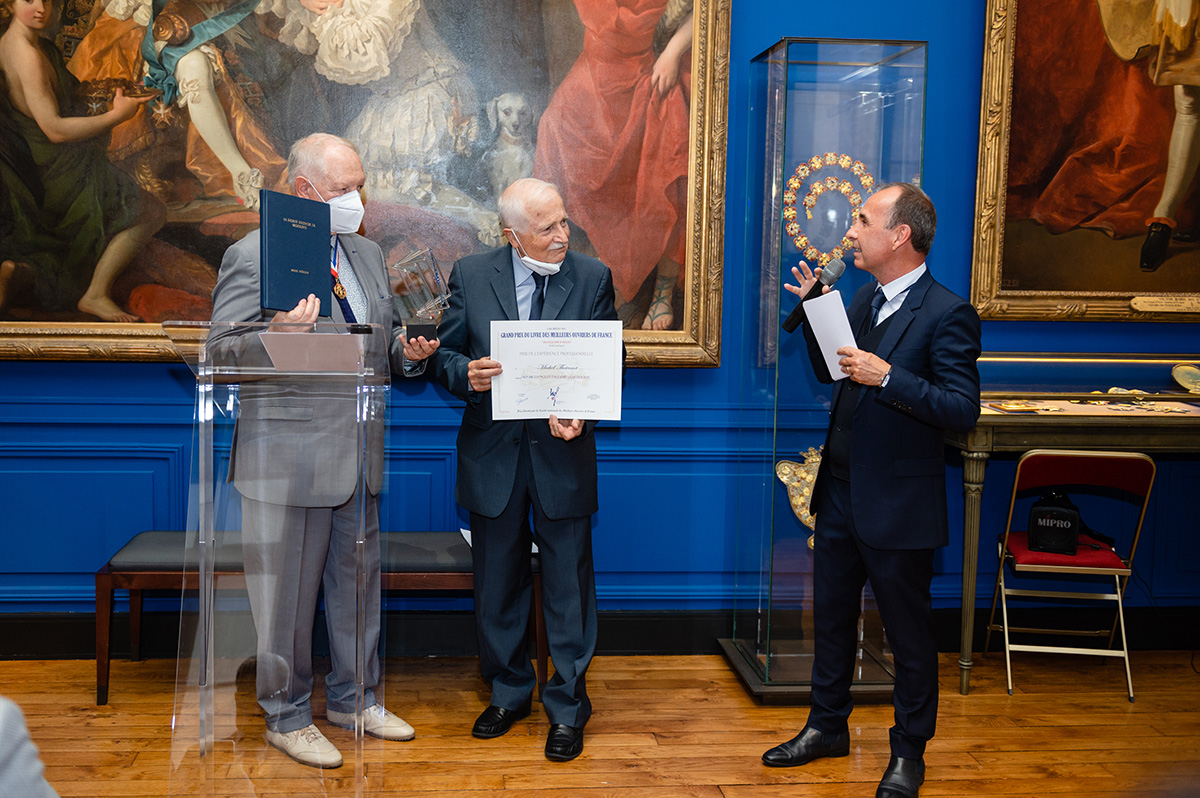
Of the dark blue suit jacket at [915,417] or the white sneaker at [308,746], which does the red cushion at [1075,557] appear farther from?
the white sneaker at [308,746]

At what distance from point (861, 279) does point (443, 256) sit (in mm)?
1809

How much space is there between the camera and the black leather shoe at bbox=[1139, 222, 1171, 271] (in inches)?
170

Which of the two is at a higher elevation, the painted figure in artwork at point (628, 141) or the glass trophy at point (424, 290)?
the painted figure in artwork at point (628, 141)

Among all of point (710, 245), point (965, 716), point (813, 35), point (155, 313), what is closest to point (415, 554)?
point (155, 313)

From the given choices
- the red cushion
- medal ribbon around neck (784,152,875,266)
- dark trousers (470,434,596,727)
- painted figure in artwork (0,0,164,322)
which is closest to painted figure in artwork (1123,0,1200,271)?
the red cushion

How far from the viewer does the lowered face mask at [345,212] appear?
9.21 feet

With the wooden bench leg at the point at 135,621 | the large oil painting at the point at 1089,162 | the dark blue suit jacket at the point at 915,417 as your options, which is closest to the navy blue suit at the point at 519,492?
the dark blue suit jacket at the point at 915,417

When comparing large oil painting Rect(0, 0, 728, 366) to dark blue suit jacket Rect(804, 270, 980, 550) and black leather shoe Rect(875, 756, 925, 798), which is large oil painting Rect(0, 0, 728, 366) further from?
black leather shoe Rect(875, 756, 925, 798)

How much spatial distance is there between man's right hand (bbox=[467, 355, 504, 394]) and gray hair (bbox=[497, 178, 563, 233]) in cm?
50

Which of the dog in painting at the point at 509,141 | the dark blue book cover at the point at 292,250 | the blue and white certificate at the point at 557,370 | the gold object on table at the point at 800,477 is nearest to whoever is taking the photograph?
the dark blue book cover at the point at 292,250

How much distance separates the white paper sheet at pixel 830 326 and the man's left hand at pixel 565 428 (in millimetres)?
854

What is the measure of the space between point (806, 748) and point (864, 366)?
1.39m

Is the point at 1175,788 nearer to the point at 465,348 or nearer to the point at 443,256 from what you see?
the point at 465,348

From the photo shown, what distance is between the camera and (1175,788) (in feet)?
2.80
